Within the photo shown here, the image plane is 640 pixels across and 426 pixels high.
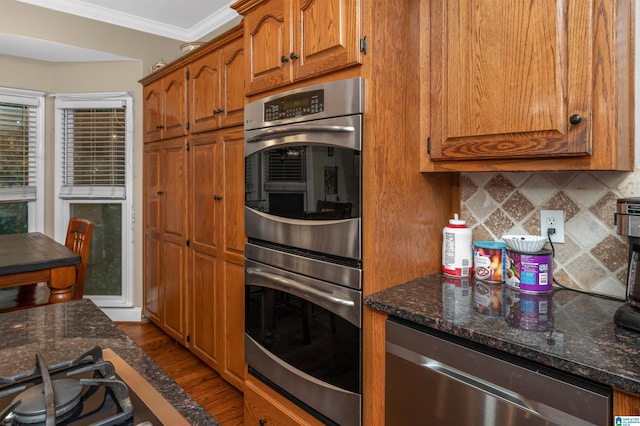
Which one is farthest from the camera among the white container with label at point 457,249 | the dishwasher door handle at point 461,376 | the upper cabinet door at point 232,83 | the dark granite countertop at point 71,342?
the upper cabinet door at point 232,83

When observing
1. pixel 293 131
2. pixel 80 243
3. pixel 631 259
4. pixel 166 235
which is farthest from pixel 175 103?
pixel 631 259

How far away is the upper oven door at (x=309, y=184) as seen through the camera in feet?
4.39

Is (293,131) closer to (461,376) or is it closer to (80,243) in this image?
(461,376)

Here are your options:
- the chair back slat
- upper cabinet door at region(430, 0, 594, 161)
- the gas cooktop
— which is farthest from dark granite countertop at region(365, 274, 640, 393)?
the chair back slat

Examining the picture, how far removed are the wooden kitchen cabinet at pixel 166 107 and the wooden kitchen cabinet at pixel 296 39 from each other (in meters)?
1.14

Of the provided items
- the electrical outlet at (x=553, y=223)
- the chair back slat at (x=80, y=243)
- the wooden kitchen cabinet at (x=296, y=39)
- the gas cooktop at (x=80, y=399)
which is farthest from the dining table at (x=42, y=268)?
the electrical outlet at (x=553, y=223)

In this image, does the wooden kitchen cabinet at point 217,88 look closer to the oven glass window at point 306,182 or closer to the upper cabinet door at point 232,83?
the upper cabinet door at point 232,83

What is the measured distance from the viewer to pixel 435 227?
5.38 feet

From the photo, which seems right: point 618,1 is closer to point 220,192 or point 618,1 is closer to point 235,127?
point 235,127

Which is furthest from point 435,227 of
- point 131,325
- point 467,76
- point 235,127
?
point 131,325

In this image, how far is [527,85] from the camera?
4.00 feet

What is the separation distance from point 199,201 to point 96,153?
1.66 metres

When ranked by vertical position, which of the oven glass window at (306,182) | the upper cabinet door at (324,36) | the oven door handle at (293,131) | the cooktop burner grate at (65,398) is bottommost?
the cooktop burner grate at (65,398)

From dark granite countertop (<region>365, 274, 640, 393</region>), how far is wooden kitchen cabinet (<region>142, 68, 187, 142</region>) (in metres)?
2.09
